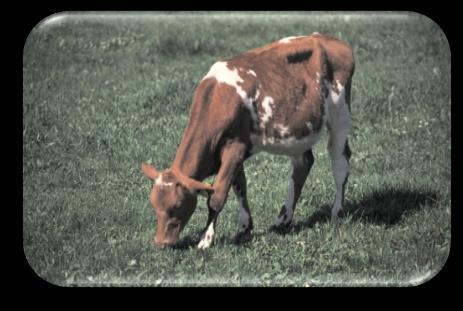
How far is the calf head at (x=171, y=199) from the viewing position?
12.6 m

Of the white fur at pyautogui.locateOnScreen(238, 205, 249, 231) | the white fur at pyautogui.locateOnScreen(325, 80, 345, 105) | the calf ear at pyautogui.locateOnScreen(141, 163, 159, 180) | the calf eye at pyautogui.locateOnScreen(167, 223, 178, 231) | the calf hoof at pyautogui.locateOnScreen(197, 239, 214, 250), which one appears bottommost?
the calf hoof at pyautogui.locateOnScreen(197, 239, 214, 250)

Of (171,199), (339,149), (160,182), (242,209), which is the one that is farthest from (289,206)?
(160,182)

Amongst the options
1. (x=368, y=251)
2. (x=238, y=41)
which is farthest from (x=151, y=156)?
(x=368, y=251)

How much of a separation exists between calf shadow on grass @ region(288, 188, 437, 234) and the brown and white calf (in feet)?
0.35

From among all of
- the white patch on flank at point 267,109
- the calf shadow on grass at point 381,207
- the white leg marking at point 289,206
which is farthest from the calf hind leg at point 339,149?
the white patch on flank at point 267,109

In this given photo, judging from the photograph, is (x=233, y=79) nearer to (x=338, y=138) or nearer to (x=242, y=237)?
(x=338, y=138)

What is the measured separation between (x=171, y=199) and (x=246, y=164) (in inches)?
42.0

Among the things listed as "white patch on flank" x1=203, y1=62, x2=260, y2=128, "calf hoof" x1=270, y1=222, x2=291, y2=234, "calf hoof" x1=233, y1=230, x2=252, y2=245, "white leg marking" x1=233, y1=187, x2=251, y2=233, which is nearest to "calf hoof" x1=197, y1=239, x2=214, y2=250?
"calf hoof" x1=233, y1=230, x2=252, y2=245

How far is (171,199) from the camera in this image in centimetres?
1263

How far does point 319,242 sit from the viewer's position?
512 inches

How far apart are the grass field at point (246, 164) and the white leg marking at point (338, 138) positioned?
8 cm

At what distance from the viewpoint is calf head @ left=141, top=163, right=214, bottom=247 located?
1260 cm

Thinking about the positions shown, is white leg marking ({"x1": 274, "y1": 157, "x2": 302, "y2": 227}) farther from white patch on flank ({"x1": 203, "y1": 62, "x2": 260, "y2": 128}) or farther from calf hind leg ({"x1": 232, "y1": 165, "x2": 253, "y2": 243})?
white patch on flank ({"x1": 203, "y1": 62, "x2": 260, "y2": 128})

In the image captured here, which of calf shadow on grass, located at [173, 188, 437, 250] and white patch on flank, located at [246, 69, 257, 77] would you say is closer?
white patch on flank, located at [246, 69, 257, 77]
